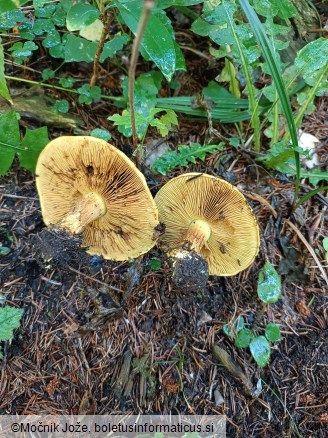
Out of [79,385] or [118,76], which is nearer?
[79,385]

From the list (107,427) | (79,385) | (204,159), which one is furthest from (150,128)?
(107,427)

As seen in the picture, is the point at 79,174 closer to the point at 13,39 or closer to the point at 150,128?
the point at 150,128

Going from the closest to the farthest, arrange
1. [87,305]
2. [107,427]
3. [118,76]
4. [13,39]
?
1. [107,427]
2. [87,305]
3. [13,39]
4. [118,76]

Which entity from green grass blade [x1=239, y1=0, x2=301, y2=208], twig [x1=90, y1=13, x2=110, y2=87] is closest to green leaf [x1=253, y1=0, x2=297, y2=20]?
green grass blade [x1=239, y1=0, x2=301, y2=208]

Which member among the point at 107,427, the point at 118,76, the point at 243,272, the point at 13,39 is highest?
the point at 13,39

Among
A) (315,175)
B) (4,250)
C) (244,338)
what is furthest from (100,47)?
(244,338)

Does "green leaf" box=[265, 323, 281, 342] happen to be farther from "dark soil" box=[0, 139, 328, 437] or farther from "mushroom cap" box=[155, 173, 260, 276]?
"mushroom cap" box=[155, 173, 260, 276]

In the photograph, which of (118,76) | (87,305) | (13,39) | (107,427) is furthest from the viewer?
(118,76)

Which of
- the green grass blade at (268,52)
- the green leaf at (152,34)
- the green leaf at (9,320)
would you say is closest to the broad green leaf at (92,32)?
the green leaf at (152,34)

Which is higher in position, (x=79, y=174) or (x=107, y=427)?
(x=79, y=174)
